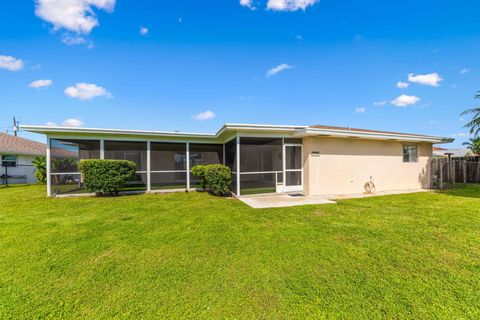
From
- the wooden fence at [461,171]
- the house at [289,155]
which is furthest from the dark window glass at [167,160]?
the wooden fence at [461,171]

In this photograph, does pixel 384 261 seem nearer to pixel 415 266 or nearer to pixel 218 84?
pixel 415 266

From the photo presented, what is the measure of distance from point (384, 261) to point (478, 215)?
483 centimetres

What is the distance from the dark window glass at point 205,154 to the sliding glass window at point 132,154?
8.38ft

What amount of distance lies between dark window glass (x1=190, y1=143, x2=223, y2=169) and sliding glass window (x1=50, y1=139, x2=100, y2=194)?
4.62m

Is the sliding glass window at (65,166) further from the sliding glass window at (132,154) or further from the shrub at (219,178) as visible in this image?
the shrub at (219,178)

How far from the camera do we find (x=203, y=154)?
12.7m

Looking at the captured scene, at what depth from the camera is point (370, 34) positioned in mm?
10023

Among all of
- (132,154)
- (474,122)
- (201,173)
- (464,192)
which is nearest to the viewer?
(464,192)

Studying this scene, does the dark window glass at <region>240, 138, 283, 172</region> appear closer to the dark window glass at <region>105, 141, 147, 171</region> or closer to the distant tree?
the dark window glass at <region>105, 141, 147, 171</region>

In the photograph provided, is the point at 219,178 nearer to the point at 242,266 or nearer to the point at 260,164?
the point at 260,164

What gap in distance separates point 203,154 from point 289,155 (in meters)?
5.66

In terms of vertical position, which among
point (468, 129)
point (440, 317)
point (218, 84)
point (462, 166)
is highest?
point (218, 84)

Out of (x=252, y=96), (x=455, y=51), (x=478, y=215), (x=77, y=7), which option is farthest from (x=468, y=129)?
(x=77, y=7)

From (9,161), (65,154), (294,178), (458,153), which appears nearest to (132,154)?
(65,154)
